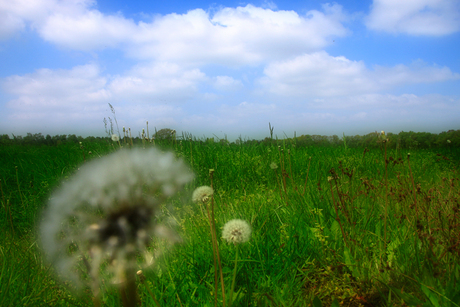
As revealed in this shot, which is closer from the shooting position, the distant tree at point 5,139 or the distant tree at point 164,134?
the distant tree at point 164,134

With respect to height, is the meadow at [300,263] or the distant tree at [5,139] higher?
the distant tree at [5,139]

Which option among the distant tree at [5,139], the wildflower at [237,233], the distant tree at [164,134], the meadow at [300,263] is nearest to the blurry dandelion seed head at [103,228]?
the meadow at [300,263]

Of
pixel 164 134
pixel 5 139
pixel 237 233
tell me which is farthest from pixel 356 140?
pixel 5 139

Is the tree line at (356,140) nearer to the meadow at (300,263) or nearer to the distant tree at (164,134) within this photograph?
the distant tree at (164,134)

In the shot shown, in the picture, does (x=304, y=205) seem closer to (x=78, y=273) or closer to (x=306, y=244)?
(x=306, y=244)

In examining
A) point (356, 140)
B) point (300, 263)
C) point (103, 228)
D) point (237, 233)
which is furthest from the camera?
point (356, 140)

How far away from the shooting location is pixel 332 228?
210 cm

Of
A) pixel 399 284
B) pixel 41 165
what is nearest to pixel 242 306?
pixel 399 284

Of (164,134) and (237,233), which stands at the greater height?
(164,134)

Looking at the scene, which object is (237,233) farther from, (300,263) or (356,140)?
(356,140)

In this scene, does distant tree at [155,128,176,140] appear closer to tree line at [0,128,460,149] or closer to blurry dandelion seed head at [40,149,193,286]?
tree line at [0,128,460,149]

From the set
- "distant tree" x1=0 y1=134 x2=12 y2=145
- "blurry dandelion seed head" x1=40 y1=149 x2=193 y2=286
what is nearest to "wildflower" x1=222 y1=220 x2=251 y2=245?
"blurry dandelion seed head" x1=40 y1=149 x2=193 y2=286

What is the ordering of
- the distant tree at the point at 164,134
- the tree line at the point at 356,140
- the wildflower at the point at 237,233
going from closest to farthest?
1. the wildflower at the point at 237,233
2. the distant tree at the point at 164,134
3. the tree line at the point at 356,140

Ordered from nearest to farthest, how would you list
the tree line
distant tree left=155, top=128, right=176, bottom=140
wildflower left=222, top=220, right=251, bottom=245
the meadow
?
wildflower left=222, top=220, right=251, bottom=245 → the meadow → distant tree left=155, top=128, right=176, bottom=140 → the tree line
